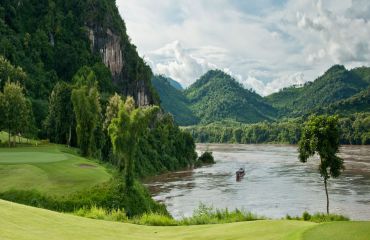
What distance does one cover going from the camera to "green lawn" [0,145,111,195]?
4072 cm

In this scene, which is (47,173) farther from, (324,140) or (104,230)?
(104,230)

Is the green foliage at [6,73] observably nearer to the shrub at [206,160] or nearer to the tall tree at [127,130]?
the tall tree at [127,130]

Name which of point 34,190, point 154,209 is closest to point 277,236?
point 34,190

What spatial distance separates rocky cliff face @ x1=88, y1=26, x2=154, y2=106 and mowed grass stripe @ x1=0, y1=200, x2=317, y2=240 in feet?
460

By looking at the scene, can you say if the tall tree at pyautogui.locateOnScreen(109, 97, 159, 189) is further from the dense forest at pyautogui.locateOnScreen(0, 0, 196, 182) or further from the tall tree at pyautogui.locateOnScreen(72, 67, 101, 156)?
the dense forest at pyautogui.locateOnScreen(0, 0, 196, 182)

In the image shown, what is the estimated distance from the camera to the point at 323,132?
43500 mm

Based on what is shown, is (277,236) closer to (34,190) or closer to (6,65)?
(34,190)

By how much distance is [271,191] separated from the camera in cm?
7444

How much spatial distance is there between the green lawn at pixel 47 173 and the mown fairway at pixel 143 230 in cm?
2301

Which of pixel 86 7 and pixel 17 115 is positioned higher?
pixel 86 7

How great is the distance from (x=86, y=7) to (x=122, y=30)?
61.1ft

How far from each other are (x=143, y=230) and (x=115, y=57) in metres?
147

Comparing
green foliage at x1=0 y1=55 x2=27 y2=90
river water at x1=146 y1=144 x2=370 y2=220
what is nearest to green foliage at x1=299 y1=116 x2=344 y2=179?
river water at x1=146 y1=144 x2=370 y2=220

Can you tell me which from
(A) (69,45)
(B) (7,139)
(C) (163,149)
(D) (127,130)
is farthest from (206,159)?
(D) (127,130)
